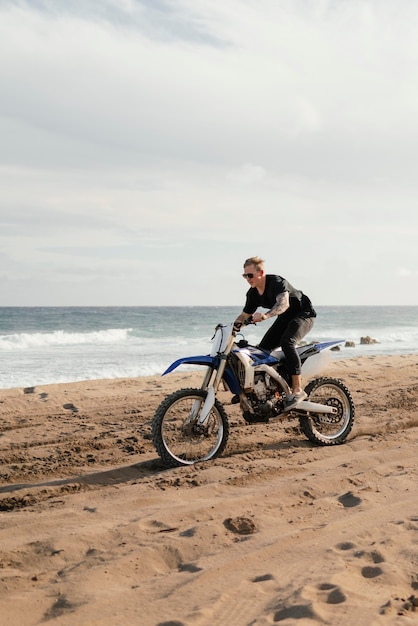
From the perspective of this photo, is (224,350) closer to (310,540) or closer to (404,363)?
(310,540)

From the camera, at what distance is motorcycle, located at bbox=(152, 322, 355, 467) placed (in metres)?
6.40

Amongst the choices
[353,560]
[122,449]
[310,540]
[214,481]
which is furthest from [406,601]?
[122,449]

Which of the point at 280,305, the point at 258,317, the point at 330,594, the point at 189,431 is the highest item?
the point at 280,305

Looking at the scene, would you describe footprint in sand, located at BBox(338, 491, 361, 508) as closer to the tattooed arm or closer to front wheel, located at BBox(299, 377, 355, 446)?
front wheel, located at BBox(299, 377, 355, 446)

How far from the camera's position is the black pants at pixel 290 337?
703 cm

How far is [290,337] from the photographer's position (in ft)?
23.1

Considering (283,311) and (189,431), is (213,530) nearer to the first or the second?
(189,431)

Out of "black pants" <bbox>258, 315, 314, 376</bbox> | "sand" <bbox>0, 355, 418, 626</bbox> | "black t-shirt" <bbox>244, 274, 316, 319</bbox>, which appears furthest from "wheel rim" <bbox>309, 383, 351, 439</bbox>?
"black t-shirt" <bbox>244, 274, 316, 319</bbox>

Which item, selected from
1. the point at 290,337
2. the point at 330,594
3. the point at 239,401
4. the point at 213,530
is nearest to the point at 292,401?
the point at 239,401

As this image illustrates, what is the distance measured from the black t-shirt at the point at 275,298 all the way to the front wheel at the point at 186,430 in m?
1.27

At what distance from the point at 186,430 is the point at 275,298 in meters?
1.79

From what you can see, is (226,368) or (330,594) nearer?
(330,594)

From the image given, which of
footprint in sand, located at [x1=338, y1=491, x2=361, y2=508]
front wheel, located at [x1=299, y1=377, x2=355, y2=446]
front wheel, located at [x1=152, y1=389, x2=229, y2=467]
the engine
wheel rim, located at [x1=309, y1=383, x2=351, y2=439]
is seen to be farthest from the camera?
wheel rim, located at [x1=309, y1=383, x2=351, y2=439]

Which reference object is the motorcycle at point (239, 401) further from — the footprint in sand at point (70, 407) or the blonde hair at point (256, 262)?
the footprint in sand at point (70, 407)
